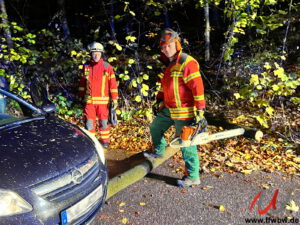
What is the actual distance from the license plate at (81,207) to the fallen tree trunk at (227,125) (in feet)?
10.3

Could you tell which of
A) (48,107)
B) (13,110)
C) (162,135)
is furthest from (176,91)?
(13,110)

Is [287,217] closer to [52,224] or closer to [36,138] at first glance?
[52,224]

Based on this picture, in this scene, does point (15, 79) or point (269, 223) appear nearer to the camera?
point (269, 223)

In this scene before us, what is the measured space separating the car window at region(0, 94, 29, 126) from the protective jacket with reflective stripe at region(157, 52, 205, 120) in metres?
1.81

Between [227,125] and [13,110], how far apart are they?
391cm

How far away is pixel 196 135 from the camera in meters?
3.28

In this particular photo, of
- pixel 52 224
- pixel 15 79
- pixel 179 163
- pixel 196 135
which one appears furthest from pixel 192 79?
pixel 15 79

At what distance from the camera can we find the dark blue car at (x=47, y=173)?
1987 mm

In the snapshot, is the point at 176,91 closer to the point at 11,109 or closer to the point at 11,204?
the point at 11,109

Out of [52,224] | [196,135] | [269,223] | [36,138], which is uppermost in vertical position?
[36,138]

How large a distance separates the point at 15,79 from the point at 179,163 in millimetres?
4606

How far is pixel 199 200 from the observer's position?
10.7 feet

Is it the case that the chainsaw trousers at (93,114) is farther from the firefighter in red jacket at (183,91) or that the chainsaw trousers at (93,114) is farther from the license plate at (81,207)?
the license plate at (81,207)

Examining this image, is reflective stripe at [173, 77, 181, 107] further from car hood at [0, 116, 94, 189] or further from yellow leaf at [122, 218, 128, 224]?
yellow leaf at [122, 218, 128, 224]
